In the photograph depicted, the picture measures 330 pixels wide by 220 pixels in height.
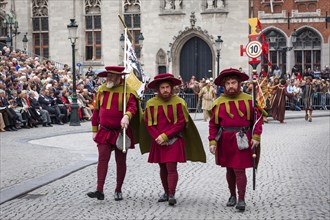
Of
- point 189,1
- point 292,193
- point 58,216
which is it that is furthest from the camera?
point 189,1

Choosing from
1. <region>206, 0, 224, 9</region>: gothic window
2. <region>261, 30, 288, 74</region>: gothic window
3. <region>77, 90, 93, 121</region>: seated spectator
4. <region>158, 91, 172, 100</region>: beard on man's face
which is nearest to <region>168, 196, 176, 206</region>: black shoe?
<region>158, 91, 172, 100</region>: beard on man's face

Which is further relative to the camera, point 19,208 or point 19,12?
point 19,12

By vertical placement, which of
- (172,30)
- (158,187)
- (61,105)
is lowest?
(158,187)

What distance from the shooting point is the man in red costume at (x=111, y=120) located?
8.55 m

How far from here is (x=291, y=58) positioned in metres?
42.7

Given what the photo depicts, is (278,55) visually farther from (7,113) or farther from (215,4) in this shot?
(7,113)

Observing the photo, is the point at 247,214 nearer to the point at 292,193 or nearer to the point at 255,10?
the point at 292,193

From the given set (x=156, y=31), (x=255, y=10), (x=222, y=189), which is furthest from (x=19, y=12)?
(x=222, y=189)

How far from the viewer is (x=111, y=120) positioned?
8594 mm

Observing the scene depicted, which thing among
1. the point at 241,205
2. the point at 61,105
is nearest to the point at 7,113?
the point at 61,105

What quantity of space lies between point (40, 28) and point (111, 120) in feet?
113

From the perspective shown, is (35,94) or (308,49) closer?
(35,94)

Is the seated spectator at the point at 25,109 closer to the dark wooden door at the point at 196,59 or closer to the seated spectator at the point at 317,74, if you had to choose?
the dark wooden door at the point at 196,59

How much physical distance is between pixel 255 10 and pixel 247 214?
37.3 meters
